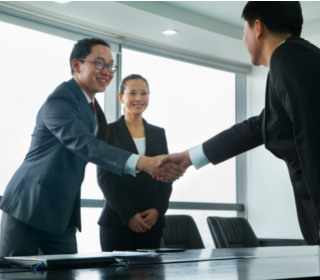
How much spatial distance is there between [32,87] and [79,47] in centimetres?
160

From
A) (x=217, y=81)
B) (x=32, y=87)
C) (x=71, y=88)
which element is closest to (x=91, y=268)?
(x=71, y=88)

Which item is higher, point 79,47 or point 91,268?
point 79,47

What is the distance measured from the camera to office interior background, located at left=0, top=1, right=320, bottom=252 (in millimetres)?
3959

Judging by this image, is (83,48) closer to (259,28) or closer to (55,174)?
(55,174)

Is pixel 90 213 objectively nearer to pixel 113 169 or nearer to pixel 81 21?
pixel 81 21

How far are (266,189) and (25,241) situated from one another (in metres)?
4.14

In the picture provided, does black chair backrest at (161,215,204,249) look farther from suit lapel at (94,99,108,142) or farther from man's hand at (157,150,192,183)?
suit lapel at (94,99,108,142)

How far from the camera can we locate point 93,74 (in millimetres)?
2508

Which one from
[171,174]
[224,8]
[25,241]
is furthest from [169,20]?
[25,241]

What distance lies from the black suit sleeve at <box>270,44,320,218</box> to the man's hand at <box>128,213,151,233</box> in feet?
4.69

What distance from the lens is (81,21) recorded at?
4363 mm

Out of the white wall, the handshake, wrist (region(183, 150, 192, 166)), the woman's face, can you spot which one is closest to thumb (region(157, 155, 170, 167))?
the handshake

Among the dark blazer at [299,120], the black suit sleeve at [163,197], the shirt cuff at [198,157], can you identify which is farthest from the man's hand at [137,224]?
the dark blazer at [299,120]

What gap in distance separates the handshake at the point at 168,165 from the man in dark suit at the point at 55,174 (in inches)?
1.3
